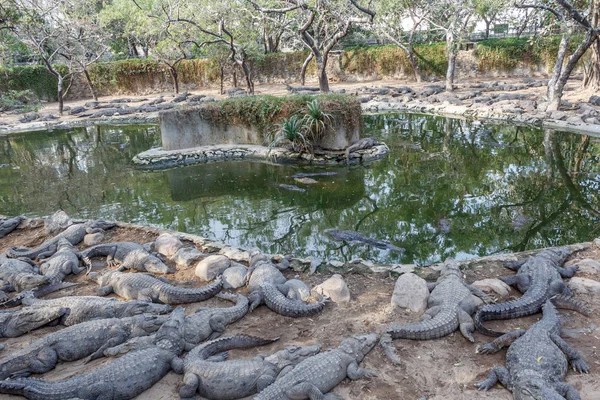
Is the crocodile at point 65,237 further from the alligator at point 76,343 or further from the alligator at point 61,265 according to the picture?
the alligator at point 76,343

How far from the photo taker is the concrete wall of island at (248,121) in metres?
9.32

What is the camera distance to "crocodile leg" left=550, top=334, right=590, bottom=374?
111 inches

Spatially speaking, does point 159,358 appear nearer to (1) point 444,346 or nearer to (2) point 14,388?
(2) point 14,388

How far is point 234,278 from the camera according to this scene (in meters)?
4.25

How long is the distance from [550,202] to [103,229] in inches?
253

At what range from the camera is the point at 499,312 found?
11.2 feet

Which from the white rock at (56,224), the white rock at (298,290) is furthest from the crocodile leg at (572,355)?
the white rock at (56,224)

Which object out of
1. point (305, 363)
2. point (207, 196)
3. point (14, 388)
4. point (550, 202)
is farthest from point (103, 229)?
point (550, 202)

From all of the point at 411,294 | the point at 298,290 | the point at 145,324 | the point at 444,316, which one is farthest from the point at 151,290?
the point at 444,316

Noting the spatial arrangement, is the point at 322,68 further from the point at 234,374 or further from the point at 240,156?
the point at 234,374

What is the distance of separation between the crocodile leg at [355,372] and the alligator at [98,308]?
1.72 meters

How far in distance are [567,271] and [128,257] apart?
4452mm

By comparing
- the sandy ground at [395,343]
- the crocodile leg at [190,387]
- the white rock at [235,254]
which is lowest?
the sandy ground at [395,343]

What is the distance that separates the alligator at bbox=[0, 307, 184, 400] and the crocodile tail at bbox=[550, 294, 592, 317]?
118 inches
